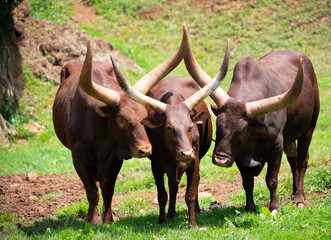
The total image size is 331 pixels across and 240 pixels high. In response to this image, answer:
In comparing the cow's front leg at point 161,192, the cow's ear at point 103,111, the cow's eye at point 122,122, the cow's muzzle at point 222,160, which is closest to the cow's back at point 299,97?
the cow's muzzle at point 222,160

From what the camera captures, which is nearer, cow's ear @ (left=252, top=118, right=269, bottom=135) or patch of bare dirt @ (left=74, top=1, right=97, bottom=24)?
cow's ear @ (left=252, top=118, right=269, bottom=135)

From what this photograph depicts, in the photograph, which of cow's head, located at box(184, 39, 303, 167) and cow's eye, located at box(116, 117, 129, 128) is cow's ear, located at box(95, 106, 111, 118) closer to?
cow's eye, located at box(116, 117, 129, 128)

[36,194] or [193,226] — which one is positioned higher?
[193,226]

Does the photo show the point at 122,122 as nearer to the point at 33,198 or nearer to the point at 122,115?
the point at 122,115

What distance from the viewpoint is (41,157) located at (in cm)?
1240

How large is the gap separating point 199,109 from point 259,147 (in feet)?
3.60

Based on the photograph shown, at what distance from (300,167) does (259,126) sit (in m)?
2.11

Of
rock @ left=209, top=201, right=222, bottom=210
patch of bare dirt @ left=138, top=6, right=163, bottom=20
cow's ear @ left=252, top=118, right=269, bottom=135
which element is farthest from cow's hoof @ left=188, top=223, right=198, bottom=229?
patch of bare dirt @ left=138, top=6, right=163, bottom=20

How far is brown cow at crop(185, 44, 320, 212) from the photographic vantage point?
258 inches

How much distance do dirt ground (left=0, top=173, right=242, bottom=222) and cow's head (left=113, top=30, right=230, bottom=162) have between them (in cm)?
230

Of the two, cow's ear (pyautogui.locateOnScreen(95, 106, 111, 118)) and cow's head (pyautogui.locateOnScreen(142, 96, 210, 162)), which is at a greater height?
cow's ear (pyautogui.locateOnScreen(95, 106, 111, 118))

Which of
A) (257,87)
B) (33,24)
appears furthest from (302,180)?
(33,24)

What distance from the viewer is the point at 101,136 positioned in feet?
22.4

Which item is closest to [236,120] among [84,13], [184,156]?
[184,156]
